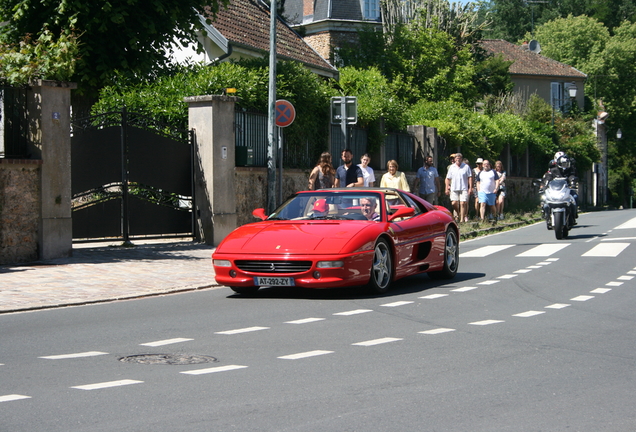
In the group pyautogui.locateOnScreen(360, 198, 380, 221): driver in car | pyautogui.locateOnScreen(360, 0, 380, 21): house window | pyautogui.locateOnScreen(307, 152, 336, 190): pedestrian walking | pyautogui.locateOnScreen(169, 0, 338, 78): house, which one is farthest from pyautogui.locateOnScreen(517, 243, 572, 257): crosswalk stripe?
pyautogui.locateOnScreen(360, 0, 380, 21): house window

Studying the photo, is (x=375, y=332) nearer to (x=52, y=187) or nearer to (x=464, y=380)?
(x=464, y=380)

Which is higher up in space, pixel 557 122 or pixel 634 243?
pixel 557 122

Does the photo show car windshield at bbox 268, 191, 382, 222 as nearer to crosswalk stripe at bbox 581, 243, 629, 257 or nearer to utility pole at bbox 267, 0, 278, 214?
utility pole at bbox 267, 0, 278, 214

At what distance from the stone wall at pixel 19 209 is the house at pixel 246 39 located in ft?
50.3

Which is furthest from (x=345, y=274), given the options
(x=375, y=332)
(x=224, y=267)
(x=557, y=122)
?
(x=557, y=122)

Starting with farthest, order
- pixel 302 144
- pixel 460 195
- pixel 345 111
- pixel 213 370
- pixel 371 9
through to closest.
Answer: pixel 371 9 < pixel 460 195 < pixel 302 144 < pixel 345 111 < pixel 213 370

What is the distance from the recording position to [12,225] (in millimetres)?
14672

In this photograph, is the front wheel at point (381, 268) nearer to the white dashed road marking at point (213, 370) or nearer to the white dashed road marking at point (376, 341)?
the white dashed road marking at point (376, 341)

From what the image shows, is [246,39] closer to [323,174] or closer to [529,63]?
[323,174]

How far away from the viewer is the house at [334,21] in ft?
147

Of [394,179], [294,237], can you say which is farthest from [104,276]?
[394,179]

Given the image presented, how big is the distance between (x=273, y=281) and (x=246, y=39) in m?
23.3

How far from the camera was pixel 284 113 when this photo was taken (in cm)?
1947

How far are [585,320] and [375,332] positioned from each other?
7.83 ft
